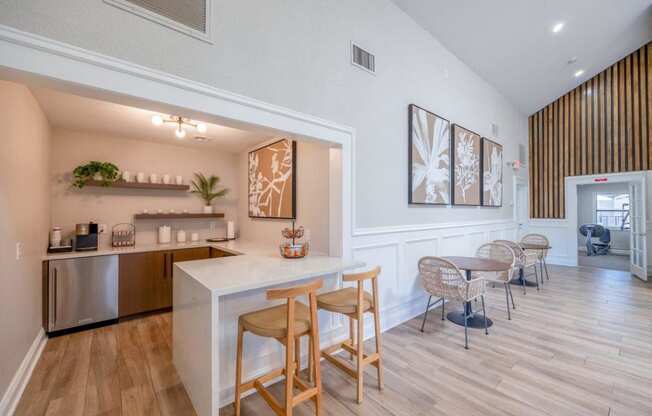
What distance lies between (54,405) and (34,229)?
64.4 inches

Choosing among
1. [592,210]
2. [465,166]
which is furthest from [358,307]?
[592,210]

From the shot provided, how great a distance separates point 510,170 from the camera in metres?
6.15

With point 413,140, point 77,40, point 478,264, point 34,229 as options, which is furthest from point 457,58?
point 34,229

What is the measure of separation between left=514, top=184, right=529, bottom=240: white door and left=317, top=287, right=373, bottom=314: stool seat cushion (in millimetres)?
6202

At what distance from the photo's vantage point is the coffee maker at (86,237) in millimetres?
3254

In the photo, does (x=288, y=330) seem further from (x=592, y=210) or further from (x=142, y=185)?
(x=592, y=210)

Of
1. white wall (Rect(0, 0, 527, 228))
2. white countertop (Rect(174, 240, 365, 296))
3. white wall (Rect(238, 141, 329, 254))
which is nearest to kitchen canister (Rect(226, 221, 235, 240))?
white wall (Rect(238, 141, 329, 254))

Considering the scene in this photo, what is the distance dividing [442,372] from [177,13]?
3.34 metres

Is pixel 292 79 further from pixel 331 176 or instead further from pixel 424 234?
pixel 424 234

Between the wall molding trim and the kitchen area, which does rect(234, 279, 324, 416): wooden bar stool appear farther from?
the wall molding trim

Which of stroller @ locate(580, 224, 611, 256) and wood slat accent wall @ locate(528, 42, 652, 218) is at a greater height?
wood slat accent wall @ locate(528, 42, 652, 218)

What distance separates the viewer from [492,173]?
527 cm

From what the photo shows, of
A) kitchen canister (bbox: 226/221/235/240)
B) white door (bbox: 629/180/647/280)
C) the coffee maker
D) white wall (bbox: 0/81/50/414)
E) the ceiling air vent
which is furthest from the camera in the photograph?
white door (bbox: 629/180/647/280)

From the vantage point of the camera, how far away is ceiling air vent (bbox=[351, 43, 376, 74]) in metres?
2.75
